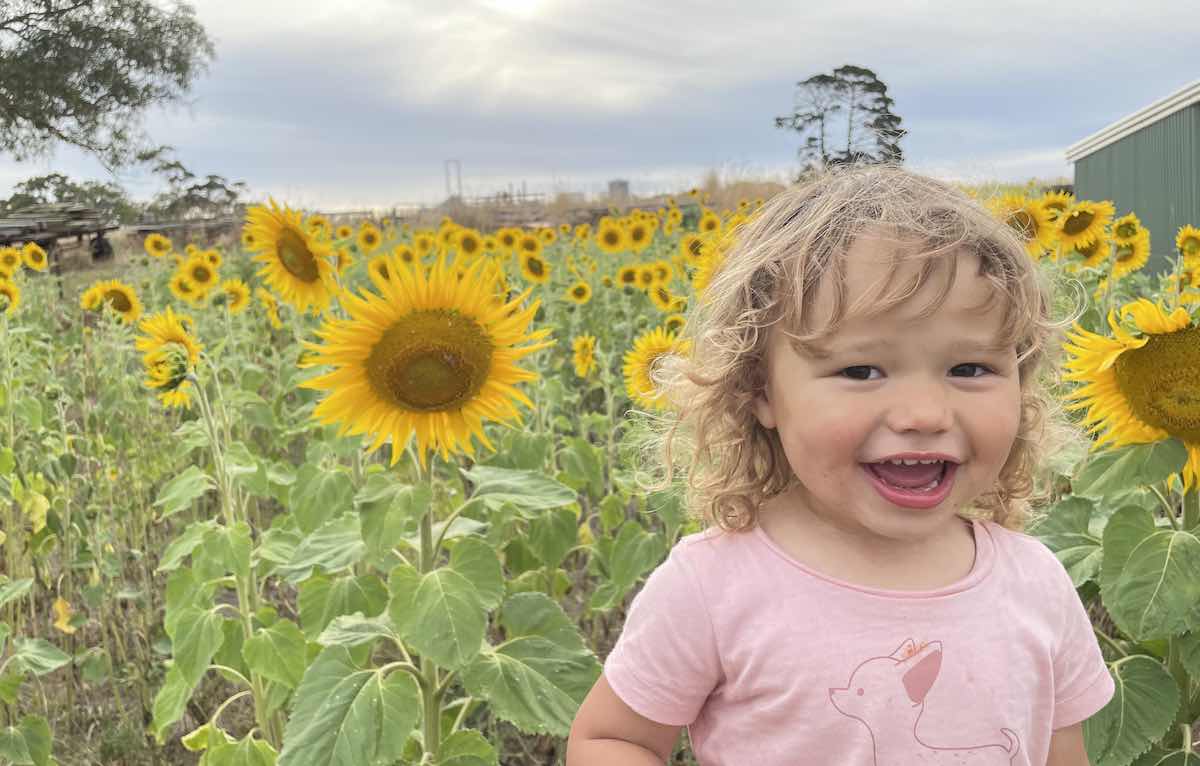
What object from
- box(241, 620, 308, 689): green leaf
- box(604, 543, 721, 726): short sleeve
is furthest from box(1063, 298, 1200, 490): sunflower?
box(241, 620, 308, 689): green leaf

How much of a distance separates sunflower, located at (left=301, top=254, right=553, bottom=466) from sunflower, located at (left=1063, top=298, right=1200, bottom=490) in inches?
40.3

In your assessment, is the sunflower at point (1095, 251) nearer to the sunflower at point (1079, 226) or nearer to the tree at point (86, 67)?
the sunflower at point (1079, 226)

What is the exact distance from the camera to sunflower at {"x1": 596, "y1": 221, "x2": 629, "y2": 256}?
8.30 meters

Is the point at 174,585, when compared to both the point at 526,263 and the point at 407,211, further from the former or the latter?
the point at 407,211

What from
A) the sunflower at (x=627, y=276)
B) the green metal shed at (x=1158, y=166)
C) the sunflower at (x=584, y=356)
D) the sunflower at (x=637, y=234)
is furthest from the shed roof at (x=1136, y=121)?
the sunflower at (x=584, y=356)

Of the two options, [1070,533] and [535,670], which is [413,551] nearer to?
[535,670]

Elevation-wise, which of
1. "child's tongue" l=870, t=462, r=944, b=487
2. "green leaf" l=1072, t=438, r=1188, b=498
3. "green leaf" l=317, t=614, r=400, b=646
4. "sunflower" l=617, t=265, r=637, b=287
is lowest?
"green leaf" l=317, t=614, r=400, b=646

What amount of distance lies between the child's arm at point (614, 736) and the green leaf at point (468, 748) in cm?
65

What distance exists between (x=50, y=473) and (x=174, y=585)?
152cm

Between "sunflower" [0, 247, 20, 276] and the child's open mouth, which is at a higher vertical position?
"sunflower" [0, 247, 20, 276]

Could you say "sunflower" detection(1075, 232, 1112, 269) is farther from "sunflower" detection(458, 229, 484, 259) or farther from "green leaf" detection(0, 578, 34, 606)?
"green leaf" detection(0, 578, 34, 606)

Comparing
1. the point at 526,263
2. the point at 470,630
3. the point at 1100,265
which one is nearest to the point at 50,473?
the point at 470,630

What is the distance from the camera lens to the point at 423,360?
2.01 m

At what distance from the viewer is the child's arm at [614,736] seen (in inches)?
54.2
